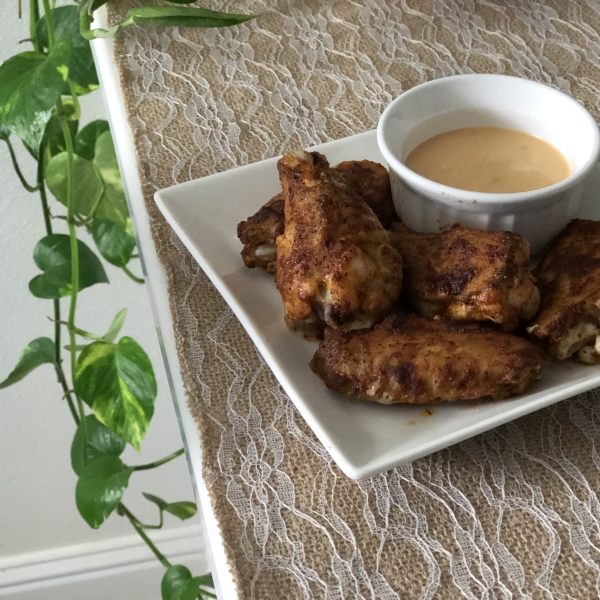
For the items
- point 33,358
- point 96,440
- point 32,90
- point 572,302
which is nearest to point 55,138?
Answer: point 32,90

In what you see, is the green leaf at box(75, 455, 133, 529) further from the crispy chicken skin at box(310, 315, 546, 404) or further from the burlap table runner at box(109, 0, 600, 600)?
the crispy chicken skin at box(310, 315, 546, 404)

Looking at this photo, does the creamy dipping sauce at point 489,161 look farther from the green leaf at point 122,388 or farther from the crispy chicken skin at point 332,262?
the green leaf at point 122,388

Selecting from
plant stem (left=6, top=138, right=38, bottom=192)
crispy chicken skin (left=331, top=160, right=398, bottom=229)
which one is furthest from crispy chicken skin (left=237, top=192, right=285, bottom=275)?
plant stem (left=6, top=138, right=38, bottom=192)

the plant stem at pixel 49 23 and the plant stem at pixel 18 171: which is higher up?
the plant stem at pixel 49 23

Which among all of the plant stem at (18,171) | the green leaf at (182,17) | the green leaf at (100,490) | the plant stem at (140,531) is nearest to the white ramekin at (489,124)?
the green leaf at (182,17)

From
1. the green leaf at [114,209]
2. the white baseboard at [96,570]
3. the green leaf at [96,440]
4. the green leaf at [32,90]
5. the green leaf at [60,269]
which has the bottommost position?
the white baseboard at [96,570]

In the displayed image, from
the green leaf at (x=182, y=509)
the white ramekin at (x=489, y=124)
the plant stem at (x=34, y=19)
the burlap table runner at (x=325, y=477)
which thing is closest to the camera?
the burlap table runner at (x=325, y=477)
